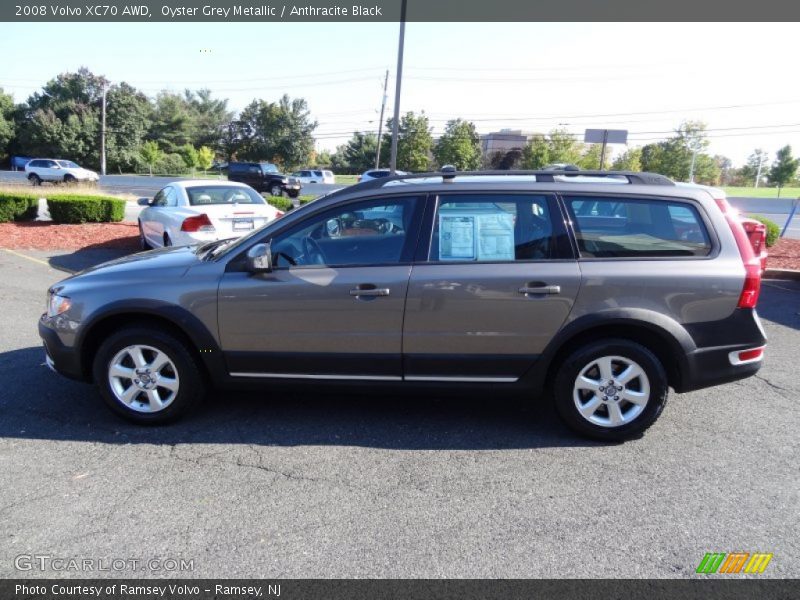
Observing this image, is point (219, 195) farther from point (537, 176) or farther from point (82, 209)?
point (82, 209)

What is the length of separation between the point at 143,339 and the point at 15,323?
353 centimetres

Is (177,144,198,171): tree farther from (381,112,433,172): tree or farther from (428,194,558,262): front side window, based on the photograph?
(428,194,558,262): front side window

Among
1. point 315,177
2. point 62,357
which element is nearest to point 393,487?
point 62,357

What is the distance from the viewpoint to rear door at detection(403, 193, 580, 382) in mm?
3660

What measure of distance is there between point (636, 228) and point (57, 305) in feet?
13.2

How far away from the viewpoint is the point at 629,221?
378 cm

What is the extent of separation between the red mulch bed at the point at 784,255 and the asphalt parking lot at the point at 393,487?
779 cm

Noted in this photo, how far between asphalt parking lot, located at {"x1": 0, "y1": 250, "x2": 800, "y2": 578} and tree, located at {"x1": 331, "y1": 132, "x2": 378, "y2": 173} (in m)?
68.2

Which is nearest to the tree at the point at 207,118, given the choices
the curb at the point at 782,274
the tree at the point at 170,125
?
the tree at the point at 170,125

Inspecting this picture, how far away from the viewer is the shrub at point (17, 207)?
14094 millimetres

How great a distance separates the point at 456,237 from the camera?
381 centimetres

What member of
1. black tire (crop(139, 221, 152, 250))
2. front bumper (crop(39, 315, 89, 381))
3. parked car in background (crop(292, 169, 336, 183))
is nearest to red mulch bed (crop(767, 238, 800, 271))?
front bumper (crop(39, 315, 89, 381))
